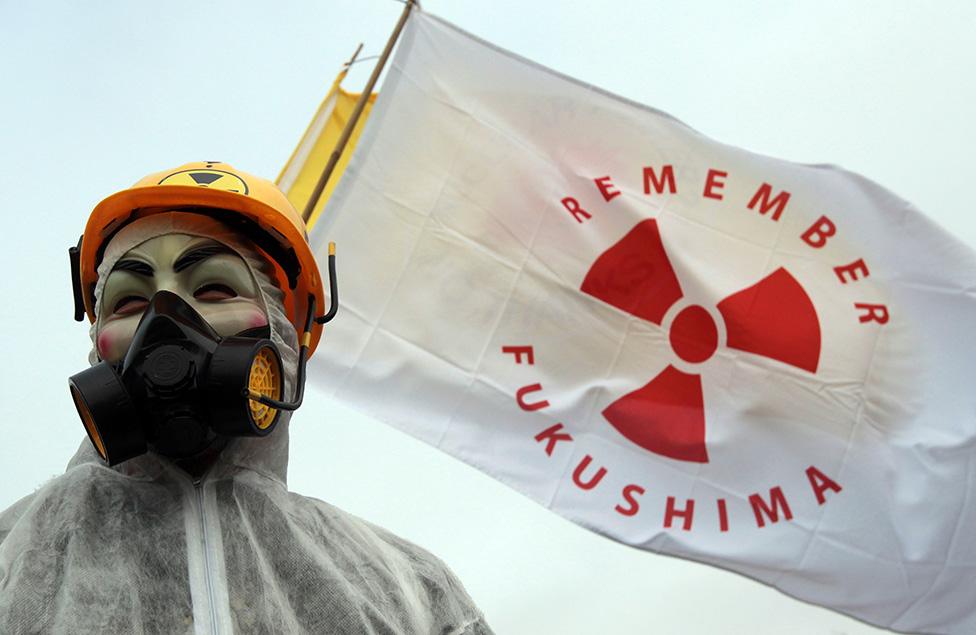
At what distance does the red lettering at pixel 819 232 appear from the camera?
6121 mm

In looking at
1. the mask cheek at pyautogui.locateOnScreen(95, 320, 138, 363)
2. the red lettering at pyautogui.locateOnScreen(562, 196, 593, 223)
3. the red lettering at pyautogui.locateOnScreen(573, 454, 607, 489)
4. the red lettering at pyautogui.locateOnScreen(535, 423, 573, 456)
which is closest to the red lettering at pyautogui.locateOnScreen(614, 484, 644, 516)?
the red lettering at pyautogui.locateOnScreen(573, 454, 607, 489)

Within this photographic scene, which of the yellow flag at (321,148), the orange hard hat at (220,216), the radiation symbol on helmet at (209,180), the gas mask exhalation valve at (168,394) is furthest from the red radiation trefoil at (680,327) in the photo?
the gas mask exhalation valve at (168,394)

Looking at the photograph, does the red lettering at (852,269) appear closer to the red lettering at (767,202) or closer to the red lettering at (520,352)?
the red lettering at (767,202)

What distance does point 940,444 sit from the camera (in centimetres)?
582

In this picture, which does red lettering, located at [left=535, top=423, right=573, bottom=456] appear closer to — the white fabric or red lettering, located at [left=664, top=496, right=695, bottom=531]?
red lettering, located at [left=664, top=496, right=695, bottom=531]

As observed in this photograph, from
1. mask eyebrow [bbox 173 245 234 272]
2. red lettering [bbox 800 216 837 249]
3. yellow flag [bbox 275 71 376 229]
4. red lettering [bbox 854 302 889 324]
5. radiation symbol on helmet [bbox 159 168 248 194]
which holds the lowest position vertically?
mask eyebrow [bbox 173 245 234 272]

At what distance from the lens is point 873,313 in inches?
237

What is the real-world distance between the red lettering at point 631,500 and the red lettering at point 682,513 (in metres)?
0.14

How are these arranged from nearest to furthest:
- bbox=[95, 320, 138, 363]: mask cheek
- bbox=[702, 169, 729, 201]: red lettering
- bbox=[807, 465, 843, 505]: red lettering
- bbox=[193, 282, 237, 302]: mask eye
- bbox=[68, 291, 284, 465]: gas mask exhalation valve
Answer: bbox=[68, 291, 284, 465]: gas mask exhalation valve, bbox=[95, 320, 138, 363]: mask cheek, bbox=[193, 282, 237, 302]: mask eye, bbox=[807, 465, 843, 505]: red lettering, bbox=[702, 169, 729, 201]: red lettering

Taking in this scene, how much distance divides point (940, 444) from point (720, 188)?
1659mm

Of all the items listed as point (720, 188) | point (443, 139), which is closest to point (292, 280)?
point (443, 139)

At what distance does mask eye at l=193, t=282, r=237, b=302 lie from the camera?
10.8 ft

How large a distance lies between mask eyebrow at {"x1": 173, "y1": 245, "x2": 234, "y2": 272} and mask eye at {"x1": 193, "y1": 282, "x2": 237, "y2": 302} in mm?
75

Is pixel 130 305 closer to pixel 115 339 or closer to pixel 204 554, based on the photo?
pixel 115 339
